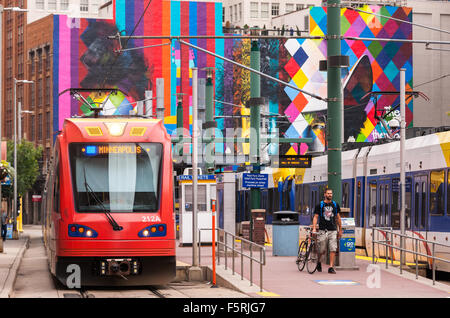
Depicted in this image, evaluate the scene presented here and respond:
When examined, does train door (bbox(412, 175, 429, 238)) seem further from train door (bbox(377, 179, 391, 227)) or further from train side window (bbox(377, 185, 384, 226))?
train side window (bbox(377, 185, 384, 226))

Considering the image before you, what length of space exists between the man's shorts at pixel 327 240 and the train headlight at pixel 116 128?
4.88 meters

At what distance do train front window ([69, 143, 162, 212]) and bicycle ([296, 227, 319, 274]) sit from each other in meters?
4.11

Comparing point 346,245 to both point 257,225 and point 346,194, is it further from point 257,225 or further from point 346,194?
point 346,194

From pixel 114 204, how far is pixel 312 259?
496 cm

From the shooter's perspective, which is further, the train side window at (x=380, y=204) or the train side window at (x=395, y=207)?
the train side window at (x=380, y=204)

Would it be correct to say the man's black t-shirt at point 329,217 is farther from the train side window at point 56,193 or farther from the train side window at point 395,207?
the train side window at point 395,207

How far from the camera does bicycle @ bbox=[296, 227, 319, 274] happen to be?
21.2 metres

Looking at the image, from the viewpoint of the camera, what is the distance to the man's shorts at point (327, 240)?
20938 mm

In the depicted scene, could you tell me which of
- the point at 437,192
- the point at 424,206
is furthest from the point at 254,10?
the point at 437,192

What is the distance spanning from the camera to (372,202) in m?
30.1

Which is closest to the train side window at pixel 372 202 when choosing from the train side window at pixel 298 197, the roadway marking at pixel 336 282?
the train side window at pixel 298 197

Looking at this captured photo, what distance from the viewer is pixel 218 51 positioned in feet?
358
